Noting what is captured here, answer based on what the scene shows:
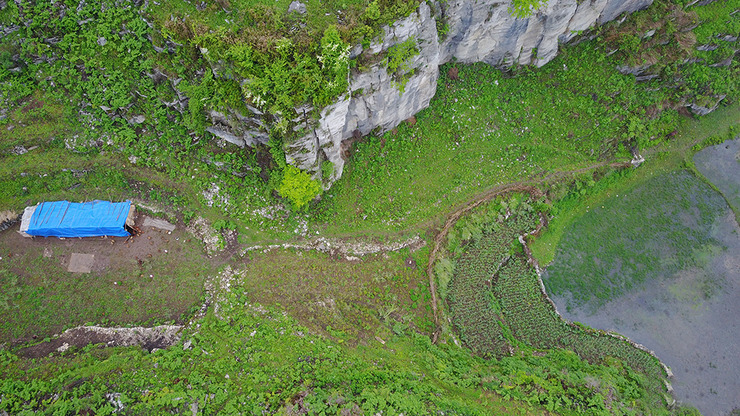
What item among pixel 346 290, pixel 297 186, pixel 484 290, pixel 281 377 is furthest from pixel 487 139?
pixel 281 377

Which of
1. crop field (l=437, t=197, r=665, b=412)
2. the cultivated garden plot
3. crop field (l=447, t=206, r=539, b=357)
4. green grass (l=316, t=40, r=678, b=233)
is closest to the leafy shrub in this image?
green grass (l=316, t=40, r=678, b=233)

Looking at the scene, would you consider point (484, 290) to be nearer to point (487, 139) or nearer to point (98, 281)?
→ point (487, 139)

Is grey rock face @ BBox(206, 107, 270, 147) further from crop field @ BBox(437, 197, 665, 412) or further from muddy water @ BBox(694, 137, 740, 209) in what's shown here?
muddy water @ BBox(694, 137, 740, 209)

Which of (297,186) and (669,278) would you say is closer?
(297,186)

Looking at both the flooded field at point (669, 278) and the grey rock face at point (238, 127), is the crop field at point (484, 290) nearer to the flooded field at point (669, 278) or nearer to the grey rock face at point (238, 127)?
the flooded field at point (669, 278)

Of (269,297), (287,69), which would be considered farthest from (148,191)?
(287,69)
